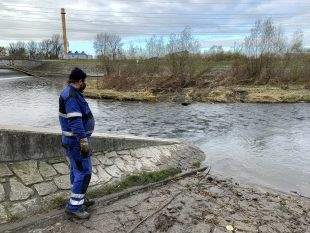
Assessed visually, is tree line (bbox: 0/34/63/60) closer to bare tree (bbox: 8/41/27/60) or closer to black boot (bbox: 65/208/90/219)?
bare tree (bbox: 8/41/27/60)

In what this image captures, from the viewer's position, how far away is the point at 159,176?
9078mm

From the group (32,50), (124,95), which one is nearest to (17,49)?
(32,50)

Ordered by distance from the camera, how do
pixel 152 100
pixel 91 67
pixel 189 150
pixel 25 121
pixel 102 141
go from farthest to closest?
pixel 91 67, pixel 152 100, pixel 25 121, pixel 189 150, pixel 102 141

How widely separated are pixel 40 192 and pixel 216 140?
9.62m

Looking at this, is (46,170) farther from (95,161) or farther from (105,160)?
(105,160)

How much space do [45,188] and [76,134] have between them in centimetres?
141

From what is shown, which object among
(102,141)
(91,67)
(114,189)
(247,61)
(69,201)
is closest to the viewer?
(69,201)

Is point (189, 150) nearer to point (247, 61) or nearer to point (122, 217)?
point (122, 217)

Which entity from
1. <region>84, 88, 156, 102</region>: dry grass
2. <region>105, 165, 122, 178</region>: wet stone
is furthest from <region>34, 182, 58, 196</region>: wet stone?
<region>84, 88, 156, 102</region>: dry grass

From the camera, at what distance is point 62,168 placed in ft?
25.7

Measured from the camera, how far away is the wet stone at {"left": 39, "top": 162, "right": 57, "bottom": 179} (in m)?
7.46

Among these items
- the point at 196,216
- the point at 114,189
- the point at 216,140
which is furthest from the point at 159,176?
the point at 216,140

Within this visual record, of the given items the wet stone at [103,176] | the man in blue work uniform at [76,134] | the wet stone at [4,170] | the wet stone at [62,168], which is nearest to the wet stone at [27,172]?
the wet stone at [4,170]

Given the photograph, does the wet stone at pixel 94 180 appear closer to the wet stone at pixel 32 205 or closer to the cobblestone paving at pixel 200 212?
the cobblestone paving at pixel 200 212
